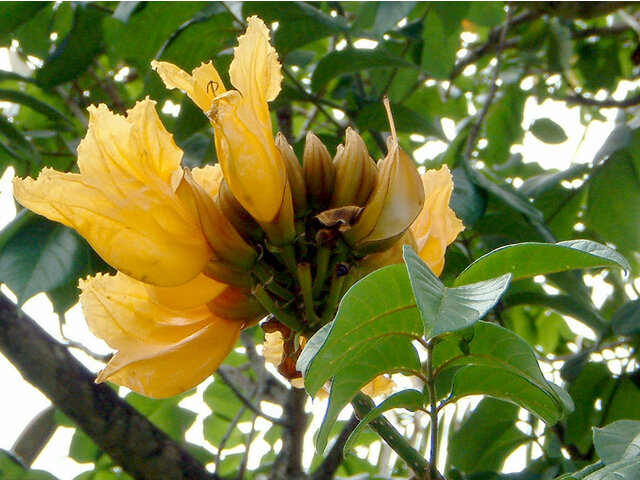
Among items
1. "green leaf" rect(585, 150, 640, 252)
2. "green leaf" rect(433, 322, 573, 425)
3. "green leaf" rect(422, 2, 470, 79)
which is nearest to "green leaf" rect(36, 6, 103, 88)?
"green leaf" rect(422, 2, 470, 79)

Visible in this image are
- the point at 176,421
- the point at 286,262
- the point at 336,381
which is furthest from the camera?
the point at 176,421

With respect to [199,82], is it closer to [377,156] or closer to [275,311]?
[275,311]

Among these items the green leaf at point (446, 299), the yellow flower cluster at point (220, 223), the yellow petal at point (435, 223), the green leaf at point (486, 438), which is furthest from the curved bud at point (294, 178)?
the green leaf at point (486, 438)

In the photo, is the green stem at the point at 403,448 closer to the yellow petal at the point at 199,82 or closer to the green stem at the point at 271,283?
the green stem at the point at 271,283

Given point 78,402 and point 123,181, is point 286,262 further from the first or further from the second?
point 78,402

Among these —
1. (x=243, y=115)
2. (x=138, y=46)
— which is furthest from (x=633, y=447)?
(x=138, y=46)
